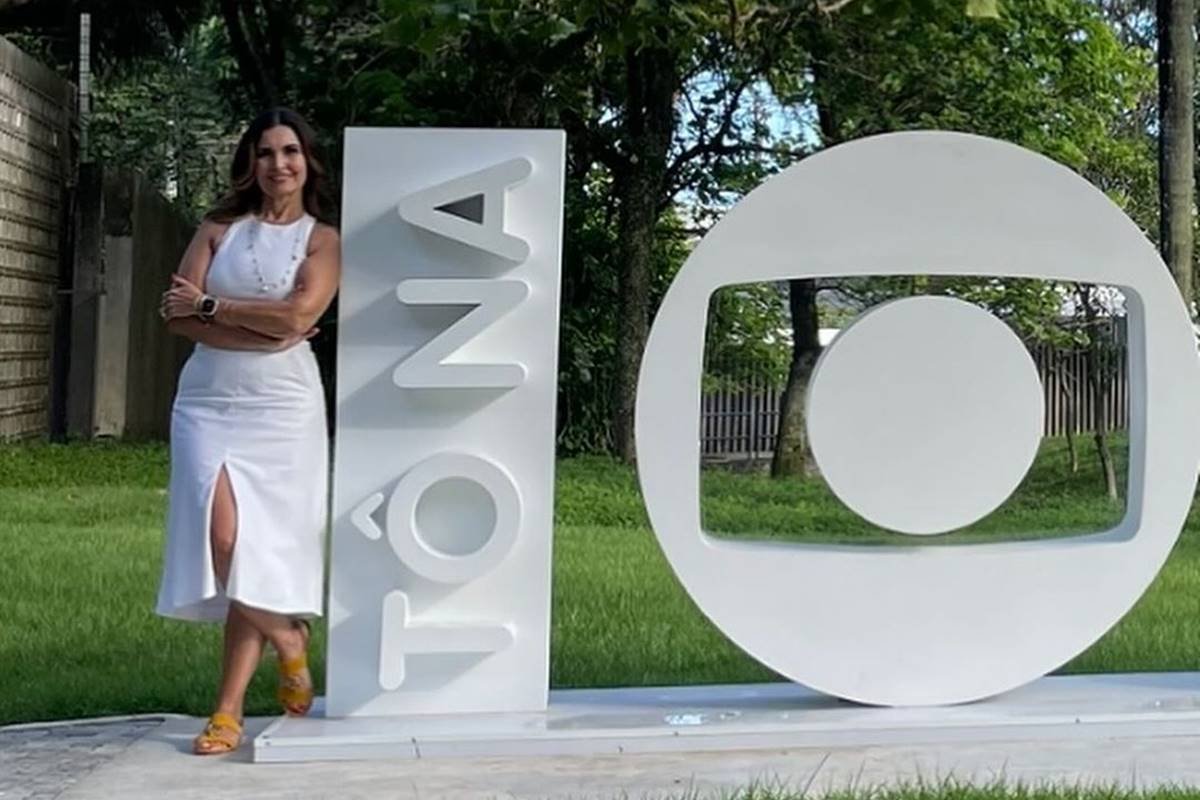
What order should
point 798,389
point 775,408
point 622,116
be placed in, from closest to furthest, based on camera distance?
point 798,389, point 622,116, point 775,408

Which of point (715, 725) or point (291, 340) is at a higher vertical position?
point (291, 340)

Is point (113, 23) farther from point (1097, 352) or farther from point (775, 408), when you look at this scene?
point (1097, 352)

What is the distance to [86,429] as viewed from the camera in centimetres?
1592

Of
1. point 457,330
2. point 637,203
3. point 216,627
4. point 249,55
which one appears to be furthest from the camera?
point 249,55

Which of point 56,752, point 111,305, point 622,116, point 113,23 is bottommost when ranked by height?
point 56,752

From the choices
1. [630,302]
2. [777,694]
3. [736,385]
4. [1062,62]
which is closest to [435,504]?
[777,694]

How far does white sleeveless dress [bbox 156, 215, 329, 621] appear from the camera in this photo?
180 inches

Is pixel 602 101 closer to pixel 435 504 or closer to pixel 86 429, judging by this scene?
pixel 86 429

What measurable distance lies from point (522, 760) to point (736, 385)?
1320 cm

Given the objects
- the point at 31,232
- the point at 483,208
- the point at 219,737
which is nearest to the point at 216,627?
the point at 219,737

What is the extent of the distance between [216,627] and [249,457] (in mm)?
2735

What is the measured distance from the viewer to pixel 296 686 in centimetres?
488

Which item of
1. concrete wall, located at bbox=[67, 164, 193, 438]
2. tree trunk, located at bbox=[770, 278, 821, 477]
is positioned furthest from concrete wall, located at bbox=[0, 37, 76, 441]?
tree trunk, located at bbox=[770, 278, 821, 477]

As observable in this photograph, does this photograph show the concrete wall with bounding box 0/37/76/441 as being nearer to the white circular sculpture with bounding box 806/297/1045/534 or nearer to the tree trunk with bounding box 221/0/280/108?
the tree trunk with bounding box 221/0/280/108
